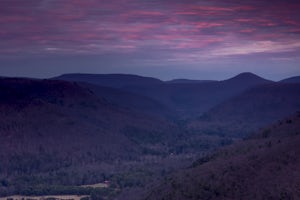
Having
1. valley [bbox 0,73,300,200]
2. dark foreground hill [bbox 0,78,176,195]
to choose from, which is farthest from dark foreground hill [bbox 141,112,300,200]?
dark foreground hill [bbox 0,78,176,195]

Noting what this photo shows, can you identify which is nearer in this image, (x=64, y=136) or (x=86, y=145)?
(x=86, y=145)

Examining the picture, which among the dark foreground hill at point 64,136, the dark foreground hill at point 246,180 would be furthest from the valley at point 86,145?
the dark foreground hill at point 246,180

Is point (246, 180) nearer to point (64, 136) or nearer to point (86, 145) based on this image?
point (86, 145)

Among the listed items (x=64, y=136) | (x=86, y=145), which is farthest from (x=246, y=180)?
(x=64, y=136)

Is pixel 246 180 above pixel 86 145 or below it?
above

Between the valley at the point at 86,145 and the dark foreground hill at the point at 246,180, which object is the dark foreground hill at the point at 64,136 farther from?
the dark foreground hill at the point at 246,180

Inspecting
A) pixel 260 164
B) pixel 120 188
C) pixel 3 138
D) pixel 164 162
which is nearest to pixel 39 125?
pixel 3 138

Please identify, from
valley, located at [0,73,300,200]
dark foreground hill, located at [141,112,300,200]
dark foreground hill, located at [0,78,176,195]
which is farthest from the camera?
dark foreground hill, located at [0,78,176,195]

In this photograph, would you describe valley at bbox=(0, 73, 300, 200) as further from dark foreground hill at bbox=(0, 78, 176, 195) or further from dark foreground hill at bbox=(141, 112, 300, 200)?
dark foreground hill at bbox=(141, 112, 300, 200)

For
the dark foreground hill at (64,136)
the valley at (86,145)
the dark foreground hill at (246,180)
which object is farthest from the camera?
the dark foreground hill at (64,136)

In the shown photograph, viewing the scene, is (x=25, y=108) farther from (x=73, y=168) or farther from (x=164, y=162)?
(x=164, y=162)
